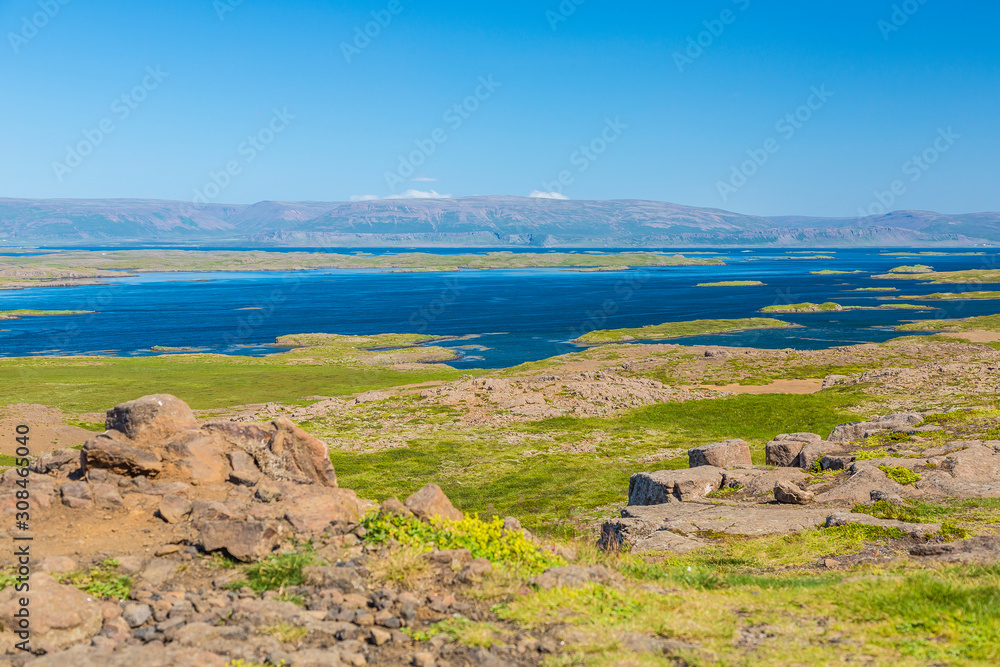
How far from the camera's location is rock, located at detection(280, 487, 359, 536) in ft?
52.9

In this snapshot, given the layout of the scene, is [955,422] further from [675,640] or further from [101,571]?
[101,571]

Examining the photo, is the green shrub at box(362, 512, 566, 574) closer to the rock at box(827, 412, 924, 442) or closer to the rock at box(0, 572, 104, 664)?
the rock at box(0, 572, 104, 664)

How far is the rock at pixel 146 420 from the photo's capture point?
66.0 ft

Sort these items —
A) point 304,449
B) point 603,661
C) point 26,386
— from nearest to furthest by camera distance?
1. point 603,661
2. point 304,449
3. point 26,386

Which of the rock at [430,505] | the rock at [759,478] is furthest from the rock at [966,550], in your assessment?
the rock at [430,505]

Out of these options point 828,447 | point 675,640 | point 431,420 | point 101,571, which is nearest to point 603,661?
point 675,640

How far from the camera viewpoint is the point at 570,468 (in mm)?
43031

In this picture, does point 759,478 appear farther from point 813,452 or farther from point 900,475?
point 813,452

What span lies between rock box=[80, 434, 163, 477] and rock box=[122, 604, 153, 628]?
277 inches

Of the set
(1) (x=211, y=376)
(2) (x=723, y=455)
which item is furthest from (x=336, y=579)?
(1) (x=211, y=376)

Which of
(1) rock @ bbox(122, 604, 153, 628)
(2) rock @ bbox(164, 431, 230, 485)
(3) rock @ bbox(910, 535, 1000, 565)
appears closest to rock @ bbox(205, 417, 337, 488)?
(2) rock @ bbox(164, 431, 230, 485)

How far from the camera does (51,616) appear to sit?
11.6m

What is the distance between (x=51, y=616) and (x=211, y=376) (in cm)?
7692

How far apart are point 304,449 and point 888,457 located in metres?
22.2
